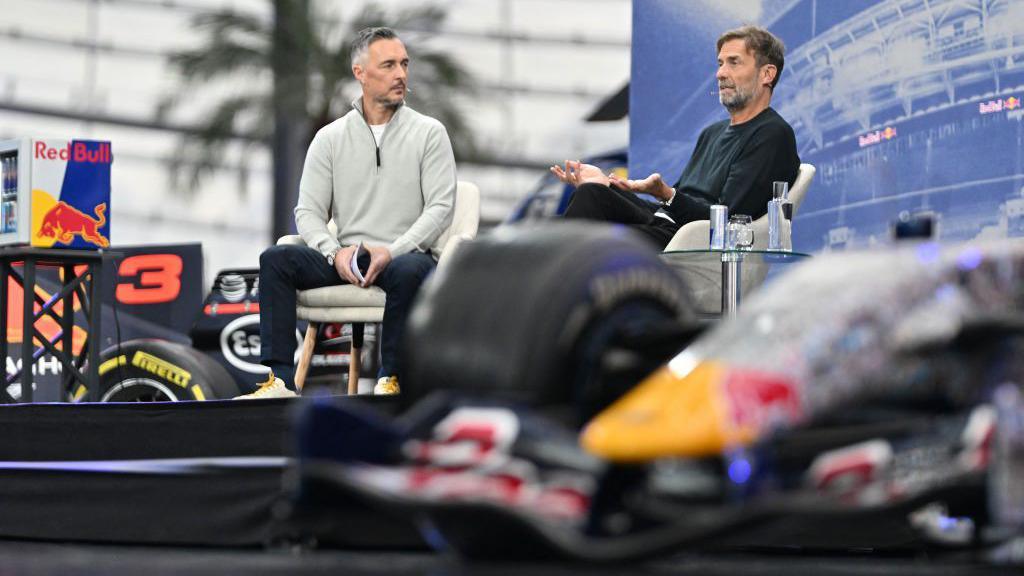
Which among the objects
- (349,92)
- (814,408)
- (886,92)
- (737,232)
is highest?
(349,92)

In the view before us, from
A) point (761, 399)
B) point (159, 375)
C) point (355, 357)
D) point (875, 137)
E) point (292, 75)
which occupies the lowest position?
point (159, 375)

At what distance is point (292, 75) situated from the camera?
45.1 feet

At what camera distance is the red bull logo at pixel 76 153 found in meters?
5.28

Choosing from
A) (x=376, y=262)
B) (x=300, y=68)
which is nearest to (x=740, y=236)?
(x=376, y=262)

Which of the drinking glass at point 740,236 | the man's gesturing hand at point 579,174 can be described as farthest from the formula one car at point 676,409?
the man's gesturing hand at point 579,174

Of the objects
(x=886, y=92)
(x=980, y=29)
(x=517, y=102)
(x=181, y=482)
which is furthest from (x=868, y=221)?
(x=517, y=102)

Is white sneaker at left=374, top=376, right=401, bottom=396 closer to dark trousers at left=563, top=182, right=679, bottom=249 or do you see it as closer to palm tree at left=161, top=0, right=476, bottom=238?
dark trousers at left=563, top=182, right=679, bottom=249

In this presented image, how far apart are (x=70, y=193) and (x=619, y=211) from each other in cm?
198

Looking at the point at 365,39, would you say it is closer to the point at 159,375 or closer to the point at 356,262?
the point at 356,262

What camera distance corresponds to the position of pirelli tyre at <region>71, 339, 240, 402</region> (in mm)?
5750

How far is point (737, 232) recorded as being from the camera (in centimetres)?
435

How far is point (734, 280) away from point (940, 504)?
1.83 m

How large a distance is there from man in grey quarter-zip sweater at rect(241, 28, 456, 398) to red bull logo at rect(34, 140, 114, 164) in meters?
0.76

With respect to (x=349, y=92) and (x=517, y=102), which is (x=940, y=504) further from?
(x=517, y=102)
